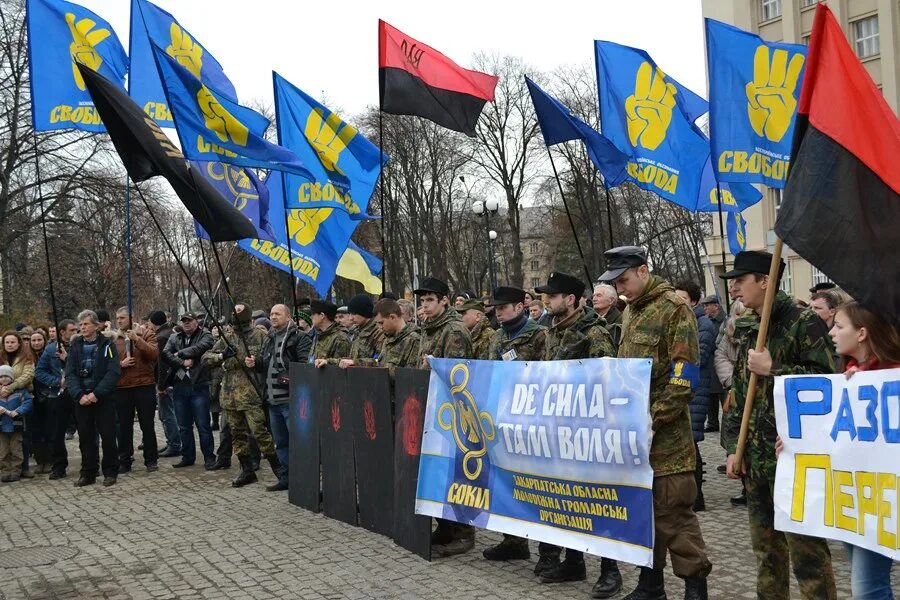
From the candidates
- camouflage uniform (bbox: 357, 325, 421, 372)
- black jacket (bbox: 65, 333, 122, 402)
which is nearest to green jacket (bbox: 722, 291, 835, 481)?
camouflage uniform (bbox: 357, 325, 421, 372)

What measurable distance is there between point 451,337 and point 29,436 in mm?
9245

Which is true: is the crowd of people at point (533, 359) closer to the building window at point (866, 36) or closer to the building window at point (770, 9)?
the building window at point (866, 36)

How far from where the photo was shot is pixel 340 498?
8969 mm

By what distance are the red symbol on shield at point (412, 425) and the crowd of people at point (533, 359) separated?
0.57 metres

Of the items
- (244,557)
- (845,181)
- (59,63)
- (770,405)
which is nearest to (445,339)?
(244,557)

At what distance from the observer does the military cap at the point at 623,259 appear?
586 cm

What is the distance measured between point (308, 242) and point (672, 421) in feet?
24.8

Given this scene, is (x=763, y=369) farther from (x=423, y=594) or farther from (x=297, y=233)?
(x=297, y=233)

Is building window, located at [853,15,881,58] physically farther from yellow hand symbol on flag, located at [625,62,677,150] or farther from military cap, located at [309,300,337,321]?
military cap, located at [309,300,337,321]

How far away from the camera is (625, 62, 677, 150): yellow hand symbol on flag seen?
11.1 m

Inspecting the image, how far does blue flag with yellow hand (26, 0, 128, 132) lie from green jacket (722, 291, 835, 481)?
8.78 m

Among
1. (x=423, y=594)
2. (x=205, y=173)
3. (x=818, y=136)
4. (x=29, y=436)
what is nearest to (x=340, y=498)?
(x=423, y=594)

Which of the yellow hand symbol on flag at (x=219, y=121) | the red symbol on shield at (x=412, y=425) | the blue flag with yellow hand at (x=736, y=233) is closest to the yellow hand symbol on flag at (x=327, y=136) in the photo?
the yellow hand symbol on flag at (x=219, y=121)

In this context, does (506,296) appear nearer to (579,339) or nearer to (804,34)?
(579,339)
